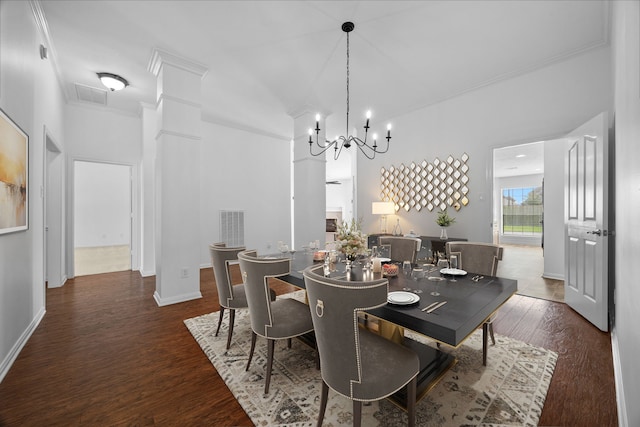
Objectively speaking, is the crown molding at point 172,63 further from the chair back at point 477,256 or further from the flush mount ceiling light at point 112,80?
the chair back at point 477,256

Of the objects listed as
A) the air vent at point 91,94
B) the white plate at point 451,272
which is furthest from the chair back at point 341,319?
the air vent at point 91,94

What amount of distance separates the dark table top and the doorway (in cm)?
789

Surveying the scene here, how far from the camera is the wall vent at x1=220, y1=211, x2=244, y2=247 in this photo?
18.3ft

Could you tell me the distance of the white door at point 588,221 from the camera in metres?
2.47

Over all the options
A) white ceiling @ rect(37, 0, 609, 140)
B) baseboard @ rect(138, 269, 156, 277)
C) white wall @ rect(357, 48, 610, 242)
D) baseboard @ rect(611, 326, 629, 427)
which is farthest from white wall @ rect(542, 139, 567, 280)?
baseboard @ rect(138, 269, 156, 277)

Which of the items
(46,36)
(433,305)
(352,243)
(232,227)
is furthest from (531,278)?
(46,36)

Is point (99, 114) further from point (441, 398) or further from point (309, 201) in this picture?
point (441, 398)

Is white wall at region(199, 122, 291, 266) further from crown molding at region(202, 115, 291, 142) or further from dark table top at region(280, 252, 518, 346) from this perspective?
dark table top at region(280, 252, 518, 346)

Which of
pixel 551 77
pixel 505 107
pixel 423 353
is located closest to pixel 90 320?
pixel 423 353

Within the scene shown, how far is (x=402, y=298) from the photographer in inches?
56.2

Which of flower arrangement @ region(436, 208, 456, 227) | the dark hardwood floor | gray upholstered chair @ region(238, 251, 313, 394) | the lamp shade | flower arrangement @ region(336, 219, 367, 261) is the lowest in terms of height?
the dark hardwood floor

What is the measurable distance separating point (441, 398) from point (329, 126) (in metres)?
5.24

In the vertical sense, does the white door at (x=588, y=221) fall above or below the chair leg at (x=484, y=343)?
above

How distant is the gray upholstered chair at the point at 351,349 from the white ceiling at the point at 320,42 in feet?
8.74
